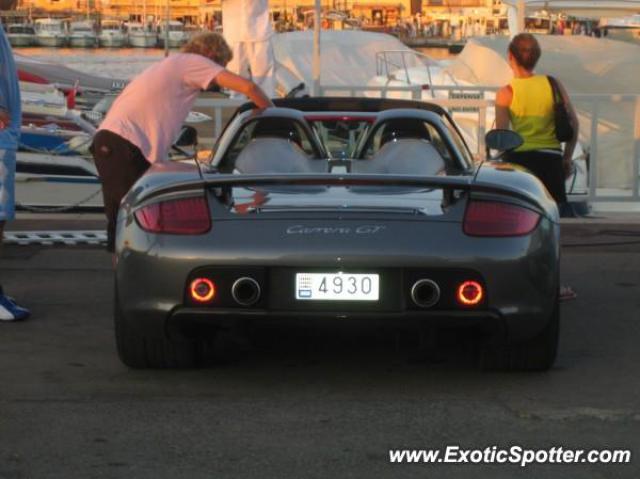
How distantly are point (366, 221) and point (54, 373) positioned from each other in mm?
1562

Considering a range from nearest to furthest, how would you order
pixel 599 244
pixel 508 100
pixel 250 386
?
pixel 250 386 < pixel 508 100 < pixel 599 244

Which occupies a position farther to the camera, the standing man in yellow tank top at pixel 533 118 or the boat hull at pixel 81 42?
the boat hull at pixel 81 42

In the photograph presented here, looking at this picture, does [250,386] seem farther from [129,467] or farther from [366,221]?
[129,467]

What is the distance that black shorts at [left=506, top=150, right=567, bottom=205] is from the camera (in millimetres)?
8672

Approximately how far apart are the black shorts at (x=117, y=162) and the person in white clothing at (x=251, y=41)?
207 inches

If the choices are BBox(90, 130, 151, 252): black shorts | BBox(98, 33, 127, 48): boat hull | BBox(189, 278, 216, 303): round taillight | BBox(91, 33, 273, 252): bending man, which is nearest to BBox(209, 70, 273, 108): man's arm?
BBox(91, 33, 273, 252): bending man

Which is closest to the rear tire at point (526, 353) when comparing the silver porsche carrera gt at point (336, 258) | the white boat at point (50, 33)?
the silver porsche carrera gt at point (336, 258)

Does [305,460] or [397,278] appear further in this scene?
[397,278]

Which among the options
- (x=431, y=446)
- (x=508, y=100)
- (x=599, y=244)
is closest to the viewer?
(x=431, y=446)

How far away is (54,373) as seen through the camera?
6.46 metres

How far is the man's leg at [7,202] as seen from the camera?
7.58 m

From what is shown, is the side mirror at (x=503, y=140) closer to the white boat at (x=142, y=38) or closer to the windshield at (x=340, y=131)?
the windshield at (x=340, y=131)

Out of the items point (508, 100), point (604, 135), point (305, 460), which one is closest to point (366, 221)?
point (305, 460)

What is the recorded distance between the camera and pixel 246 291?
5934mm
